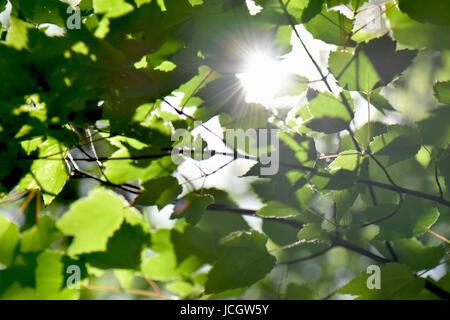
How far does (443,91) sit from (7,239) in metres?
0.73

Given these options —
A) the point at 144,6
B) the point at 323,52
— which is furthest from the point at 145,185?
the point at 323,52

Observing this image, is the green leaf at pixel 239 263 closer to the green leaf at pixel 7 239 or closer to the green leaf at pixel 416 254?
the green leaf at pixel 416 254

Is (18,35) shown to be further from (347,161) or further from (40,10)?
(347,161)

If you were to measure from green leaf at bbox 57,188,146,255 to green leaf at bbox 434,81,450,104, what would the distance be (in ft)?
1.71

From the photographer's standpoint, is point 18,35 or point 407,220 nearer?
point 18,35

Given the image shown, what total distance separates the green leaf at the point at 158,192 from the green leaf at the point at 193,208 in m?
0.02

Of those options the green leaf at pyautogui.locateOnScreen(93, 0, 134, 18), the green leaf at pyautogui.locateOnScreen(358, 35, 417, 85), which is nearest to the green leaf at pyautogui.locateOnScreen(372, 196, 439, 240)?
the green leaf at pyautogui.locateOnScreen(358, 35, 417, 85)

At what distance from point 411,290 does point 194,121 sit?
417mm

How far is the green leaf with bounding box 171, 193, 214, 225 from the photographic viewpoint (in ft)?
1.69

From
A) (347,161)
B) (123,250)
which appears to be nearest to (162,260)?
(123,250)

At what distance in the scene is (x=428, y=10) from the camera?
1.38 ft

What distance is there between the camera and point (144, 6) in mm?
430

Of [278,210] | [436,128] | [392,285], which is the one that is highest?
[436,128]
